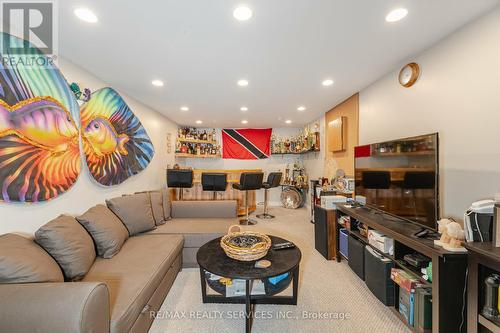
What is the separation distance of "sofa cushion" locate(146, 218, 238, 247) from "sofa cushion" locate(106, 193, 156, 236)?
0.43ft

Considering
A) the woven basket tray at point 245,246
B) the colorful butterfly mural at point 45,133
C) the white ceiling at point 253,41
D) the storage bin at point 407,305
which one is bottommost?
the storage bin at point 407,305

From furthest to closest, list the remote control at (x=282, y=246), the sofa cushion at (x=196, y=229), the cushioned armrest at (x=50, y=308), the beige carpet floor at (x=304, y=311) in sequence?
the sofa cushion at (x=196, y=229) → the remote control at (x=282, y=246) → the beige carpet floor at (x=304, y=311) → the cushioned armrest at (x=50, y=308)

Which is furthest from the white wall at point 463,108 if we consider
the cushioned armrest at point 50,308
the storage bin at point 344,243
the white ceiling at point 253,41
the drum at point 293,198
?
the drum at point 293,198

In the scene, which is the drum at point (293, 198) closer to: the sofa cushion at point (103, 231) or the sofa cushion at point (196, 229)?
the sofa cushion at point (196, 229)

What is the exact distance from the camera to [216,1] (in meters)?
1.34

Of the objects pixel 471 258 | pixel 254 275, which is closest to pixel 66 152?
pixel 254 275

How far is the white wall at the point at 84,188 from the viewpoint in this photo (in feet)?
5.23

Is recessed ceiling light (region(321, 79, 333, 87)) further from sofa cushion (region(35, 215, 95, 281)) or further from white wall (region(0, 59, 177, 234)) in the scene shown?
sofa cushion (region(35, 215, 95, 281))

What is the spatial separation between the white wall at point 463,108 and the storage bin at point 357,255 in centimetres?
81

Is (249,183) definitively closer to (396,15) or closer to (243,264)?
(243,264)

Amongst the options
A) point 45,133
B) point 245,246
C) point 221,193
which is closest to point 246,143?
point 221,193

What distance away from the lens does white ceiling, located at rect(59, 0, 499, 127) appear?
55.4 inches

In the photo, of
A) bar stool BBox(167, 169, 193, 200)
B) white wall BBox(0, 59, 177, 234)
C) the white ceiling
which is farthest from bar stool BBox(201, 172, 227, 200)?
the white ceiling

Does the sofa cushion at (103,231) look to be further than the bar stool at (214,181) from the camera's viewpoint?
No
